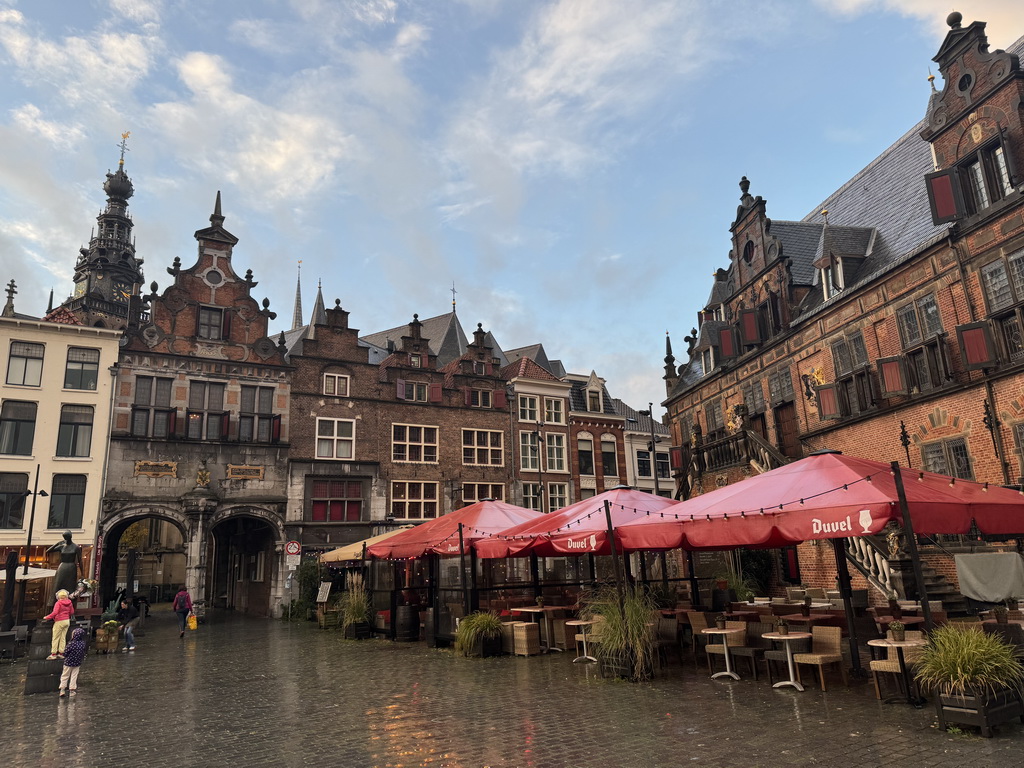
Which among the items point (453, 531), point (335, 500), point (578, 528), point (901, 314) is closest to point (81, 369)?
point (335, 500)

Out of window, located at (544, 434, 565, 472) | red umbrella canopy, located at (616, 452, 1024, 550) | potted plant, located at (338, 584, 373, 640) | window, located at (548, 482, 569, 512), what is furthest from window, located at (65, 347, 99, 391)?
red umbrella canopy, located at (616, 452, 1024, 550)

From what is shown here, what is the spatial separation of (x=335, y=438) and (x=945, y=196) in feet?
84.8

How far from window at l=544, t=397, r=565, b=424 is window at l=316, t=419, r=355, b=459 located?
1159 centimetres

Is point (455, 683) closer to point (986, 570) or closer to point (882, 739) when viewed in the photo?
point (882, 739)

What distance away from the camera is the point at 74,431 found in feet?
89.8

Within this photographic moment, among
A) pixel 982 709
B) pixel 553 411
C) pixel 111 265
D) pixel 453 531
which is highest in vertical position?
pixel 111 265

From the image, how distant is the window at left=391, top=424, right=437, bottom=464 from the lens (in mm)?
34125

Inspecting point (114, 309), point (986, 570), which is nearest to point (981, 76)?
point (986, 570)

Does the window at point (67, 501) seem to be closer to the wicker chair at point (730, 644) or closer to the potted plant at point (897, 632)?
the wicker chair at point (730, 644)

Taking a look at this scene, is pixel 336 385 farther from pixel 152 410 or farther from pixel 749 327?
pixel 749 327

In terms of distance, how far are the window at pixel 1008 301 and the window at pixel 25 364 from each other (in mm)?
32158

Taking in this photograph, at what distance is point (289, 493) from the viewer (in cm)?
3077

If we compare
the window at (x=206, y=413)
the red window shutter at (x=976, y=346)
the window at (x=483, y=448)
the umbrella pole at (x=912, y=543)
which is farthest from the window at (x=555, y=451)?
the umbrella pole at (x=912, y=543)

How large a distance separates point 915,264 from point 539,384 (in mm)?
23656
